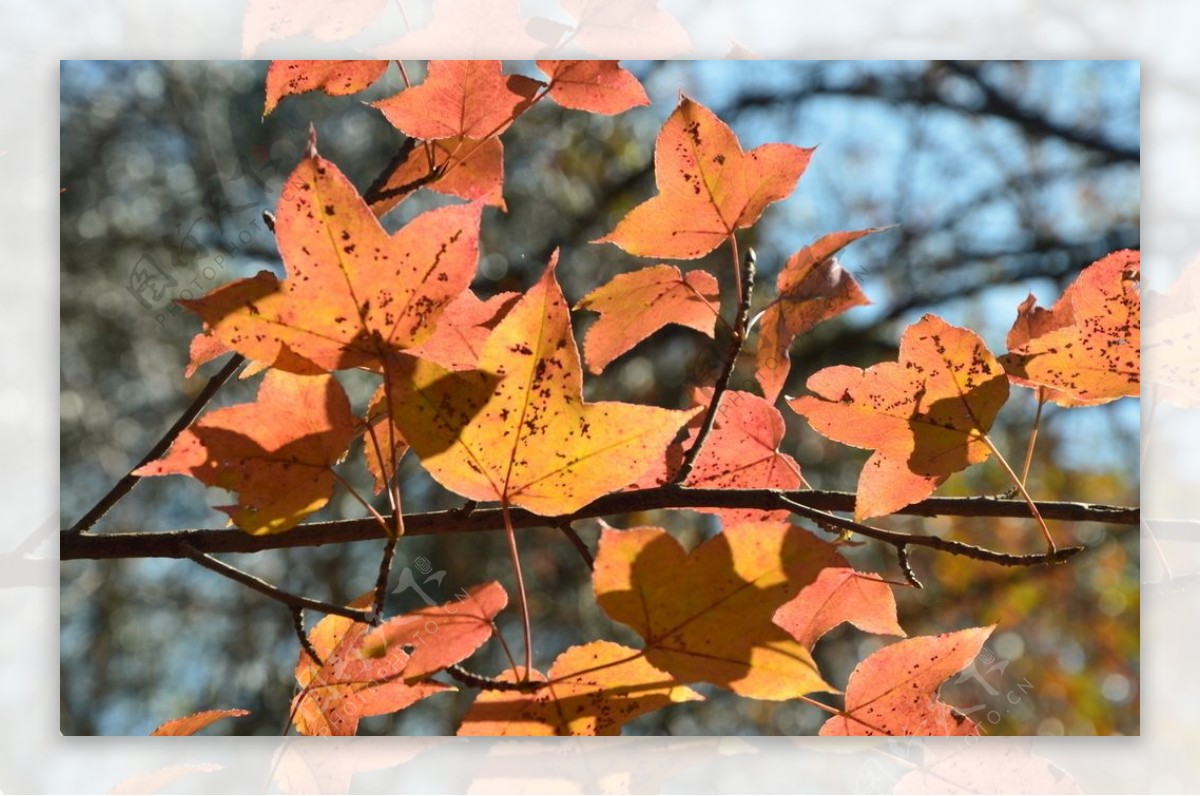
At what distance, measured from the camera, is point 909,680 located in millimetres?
708

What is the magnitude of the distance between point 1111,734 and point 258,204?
3.08 ft

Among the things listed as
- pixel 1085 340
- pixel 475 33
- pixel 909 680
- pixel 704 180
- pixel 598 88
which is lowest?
pixel 909 680

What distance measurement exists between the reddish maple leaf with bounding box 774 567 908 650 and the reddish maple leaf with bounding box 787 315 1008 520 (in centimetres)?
9

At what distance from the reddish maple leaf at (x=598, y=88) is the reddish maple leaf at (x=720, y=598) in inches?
14.6

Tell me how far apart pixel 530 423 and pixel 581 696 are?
15 centimetres

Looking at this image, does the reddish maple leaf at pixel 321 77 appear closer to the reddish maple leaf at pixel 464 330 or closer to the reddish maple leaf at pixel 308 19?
the reddish maple leaf at pixel 308 19

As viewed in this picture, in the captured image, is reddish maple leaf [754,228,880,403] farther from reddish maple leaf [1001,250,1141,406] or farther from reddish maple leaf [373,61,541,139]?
reddish maple leaf [373,61,541,139]

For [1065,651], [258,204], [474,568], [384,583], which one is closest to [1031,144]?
[1065,651]

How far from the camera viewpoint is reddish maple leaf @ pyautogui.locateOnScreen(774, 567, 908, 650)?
2.20 ft

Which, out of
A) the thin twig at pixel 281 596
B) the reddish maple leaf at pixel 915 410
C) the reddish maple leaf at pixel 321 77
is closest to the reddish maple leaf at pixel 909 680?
the reddish maple leaf at pixel 915 410

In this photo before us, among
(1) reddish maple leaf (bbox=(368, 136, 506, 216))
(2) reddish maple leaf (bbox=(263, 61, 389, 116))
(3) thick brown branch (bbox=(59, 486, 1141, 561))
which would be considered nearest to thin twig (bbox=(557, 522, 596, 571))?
(3) thick brown branch (bbox=(59, 486, 1141, 561))

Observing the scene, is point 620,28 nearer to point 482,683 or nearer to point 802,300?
point 802,300

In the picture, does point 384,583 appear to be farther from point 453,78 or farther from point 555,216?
point 555,216

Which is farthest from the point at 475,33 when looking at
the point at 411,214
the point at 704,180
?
the point at 411,214
